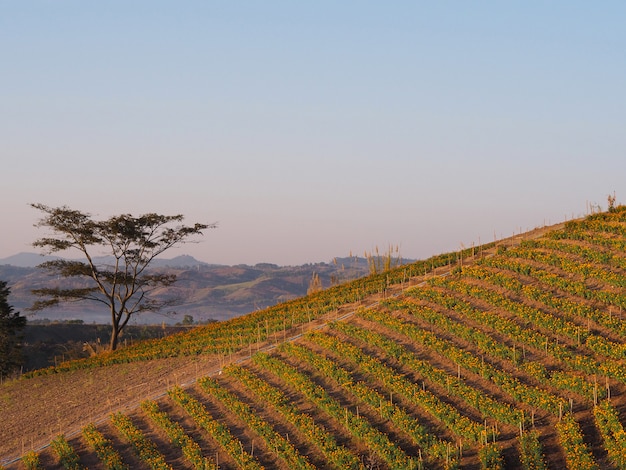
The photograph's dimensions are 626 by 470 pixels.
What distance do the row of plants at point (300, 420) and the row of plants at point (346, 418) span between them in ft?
2.16

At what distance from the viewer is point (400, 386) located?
23109 mm

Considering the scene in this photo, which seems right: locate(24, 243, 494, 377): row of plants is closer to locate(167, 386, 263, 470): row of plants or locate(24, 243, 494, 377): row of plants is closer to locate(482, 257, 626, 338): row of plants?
locate(167, 386, 263, 470): row of plants

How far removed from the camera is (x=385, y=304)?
3169 cm

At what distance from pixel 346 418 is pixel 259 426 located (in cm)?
309

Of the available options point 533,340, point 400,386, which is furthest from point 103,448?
point 533,340

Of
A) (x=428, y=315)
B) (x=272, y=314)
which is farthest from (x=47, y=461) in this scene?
(x=272, y=314)

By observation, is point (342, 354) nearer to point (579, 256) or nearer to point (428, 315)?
point (428, 315)

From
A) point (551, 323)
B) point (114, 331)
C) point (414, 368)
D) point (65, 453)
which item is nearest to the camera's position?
point (65, 453)

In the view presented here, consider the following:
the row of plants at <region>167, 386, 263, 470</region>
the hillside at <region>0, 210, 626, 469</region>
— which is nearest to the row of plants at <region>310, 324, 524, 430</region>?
the hillside at <region>0, 210, 626, 469</region>

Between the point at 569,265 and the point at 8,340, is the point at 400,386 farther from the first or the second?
the point at 8,340

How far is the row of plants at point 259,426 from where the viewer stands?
20156 millimetres

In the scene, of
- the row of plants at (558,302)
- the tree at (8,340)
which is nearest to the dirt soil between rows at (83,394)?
the row of plants at (558,302)

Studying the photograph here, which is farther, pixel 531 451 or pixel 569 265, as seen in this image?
pixel 569 265

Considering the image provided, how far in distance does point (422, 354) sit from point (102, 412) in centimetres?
1358
